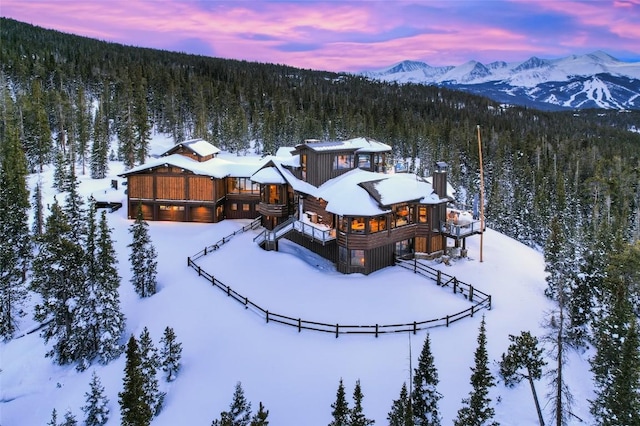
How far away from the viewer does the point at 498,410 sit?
20469 mm

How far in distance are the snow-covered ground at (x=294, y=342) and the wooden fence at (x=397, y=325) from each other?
1.29ft

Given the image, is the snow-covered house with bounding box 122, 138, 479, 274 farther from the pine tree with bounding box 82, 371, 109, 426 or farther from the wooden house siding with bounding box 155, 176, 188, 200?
the pine tree with bounding box 82, 371, 109, 426

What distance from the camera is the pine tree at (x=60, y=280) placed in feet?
90.5

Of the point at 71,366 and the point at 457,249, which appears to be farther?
the point at 457,249

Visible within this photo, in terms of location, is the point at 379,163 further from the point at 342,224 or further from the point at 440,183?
the point at 342,224

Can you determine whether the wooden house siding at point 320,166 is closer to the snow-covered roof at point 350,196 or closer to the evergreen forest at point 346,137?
the snow-covered roof at point 350,196

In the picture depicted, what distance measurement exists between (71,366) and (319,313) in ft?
51.3

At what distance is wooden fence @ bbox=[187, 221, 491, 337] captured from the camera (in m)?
24.9

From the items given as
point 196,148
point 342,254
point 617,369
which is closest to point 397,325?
point 342,254

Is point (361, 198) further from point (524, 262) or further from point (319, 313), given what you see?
point (524, 262)

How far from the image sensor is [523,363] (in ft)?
64.9

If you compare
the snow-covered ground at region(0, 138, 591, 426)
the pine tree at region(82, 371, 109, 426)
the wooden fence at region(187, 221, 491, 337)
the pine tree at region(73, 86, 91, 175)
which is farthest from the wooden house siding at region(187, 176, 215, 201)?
the pine tree at region(73, 86, 91, 175)

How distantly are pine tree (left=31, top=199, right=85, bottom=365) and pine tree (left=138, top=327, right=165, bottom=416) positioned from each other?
21.5 ft

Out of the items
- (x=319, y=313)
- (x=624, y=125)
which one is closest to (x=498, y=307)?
(x=319, y=313)
